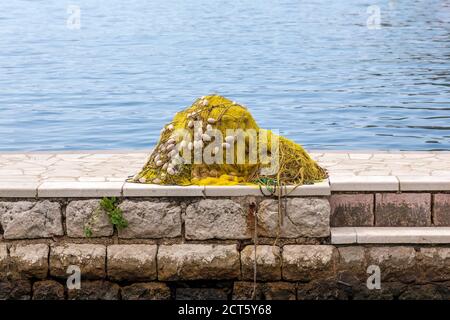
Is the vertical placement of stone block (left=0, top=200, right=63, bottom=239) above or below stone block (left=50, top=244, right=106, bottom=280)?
above

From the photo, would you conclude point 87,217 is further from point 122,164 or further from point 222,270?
point 122,164

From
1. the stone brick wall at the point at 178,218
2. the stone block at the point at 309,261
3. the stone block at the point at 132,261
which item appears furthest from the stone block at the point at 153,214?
the stone block at the point at 309,261

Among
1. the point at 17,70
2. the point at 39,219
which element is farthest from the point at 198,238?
the point at 17,70

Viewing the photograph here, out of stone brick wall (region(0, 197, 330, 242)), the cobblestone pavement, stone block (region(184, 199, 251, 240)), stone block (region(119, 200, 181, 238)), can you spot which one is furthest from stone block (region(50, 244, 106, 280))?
stone block (region(184, 199, 251, 240))

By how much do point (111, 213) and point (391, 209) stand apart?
2367 millimetres

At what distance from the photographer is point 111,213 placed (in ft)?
29.8

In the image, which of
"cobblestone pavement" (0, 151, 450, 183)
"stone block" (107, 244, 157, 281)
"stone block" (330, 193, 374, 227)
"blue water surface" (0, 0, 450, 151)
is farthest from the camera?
"blue water surface" (0, 0, 450, 151)

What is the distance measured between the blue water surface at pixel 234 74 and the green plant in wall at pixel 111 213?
6.73 meters

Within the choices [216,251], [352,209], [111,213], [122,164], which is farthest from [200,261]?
[122,164]

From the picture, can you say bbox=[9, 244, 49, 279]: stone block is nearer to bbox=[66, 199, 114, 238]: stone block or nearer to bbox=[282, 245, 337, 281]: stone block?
bbox=[66, 199, 114, 238]: stone block

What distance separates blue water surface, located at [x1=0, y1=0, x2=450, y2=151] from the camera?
57.4 ft

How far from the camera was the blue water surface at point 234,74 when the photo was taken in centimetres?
1748

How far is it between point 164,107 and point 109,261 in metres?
12.3

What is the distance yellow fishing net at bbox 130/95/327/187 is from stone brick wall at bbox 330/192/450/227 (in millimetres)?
326
